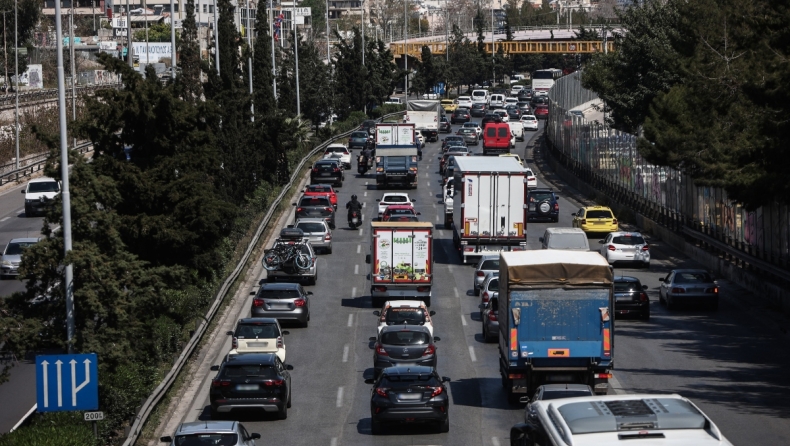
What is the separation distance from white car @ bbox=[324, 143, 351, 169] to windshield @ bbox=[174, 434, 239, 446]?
5961 cm

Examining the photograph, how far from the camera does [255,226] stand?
5091 centimetres

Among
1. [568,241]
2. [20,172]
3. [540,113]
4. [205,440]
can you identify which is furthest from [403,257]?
[540,113]

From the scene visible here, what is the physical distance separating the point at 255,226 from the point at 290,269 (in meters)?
8.17

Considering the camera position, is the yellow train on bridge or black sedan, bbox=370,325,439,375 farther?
the yellow train on bridge

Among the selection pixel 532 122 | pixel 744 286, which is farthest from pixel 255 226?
pixel 532 122

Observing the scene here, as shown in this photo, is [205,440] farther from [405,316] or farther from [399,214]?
[399,214]

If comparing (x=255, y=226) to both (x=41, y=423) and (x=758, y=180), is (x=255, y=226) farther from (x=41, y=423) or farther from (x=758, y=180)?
(x=41, y=423)

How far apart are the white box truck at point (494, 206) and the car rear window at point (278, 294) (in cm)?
1182

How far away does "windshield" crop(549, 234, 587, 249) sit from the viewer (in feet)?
147

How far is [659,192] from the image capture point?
2312 inches

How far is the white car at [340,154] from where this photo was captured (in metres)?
79.1

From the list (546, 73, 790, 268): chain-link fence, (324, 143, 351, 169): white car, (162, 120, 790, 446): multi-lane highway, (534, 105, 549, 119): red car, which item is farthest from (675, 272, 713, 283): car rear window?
(534, 105, 549, 119): red car

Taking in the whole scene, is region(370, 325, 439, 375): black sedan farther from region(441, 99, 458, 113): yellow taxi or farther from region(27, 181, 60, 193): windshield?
region(441, 99, 458, 113): yellow taxi

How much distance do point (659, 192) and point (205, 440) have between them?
141 ft
